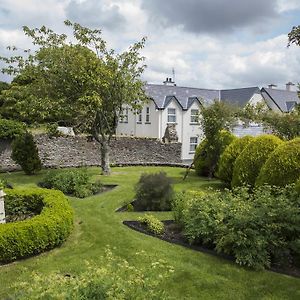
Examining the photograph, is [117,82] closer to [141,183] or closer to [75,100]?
[75,100]

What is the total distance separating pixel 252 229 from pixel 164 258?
168 centimetres

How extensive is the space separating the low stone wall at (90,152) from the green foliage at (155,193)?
11864 millimetres

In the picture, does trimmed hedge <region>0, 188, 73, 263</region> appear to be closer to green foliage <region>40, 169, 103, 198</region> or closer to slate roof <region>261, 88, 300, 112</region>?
green foliage <region>40, 169, 103, 198</region>

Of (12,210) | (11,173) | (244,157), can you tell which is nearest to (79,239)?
(12,210)

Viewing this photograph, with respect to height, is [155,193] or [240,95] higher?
[240,95]

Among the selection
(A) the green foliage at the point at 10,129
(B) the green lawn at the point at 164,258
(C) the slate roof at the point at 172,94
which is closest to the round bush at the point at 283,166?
(B) the green lawn at the point at 164,258

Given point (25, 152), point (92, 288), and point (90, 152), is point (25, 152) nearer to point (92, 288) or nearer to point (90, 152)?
point (90, 152)

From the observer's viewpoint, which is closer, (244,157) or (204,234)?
(204,234)

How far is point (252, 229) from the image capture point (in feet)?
21.3

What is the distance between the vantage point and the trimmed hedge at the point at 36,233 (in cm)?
675

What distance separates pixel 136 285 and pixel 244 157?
8.42 metres

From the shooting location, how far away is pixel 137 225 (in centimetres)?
873

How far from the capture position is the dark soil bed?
20.3ft

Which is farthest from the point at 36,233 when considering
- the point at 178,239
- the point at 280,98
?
the point at 280,98
